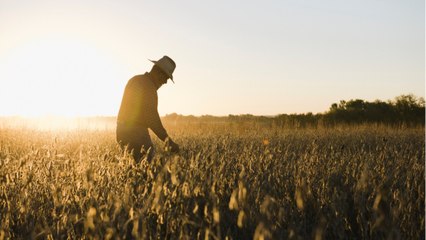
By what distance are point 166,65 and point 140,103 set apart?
68cm

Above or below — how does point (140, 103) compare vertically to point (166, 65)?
below

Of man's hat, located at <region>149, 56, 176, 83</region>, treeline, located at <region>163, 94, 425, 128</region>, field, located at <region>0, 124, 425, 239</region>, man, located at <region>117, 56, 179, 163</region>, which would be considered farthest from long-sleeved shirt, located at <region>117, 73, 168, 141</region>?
treeline, located at <region>163, 94, 425, 128</region>

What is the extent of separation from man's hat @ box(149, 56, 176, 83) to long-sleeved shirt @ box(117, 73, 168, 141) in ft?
0.85

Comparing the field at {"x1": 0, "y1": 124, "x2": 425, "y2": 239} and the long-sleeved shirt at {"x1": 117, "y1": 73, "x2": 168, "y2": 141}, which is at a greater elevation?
the long-sleeved shirt at {"x1": 117, "y1": 73, "x2": 168, "y2": 141}

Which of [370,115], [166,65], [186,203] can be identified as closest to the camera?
[186,203]

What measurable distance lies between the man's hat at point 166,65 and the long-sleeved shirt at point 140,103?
26 centimetres

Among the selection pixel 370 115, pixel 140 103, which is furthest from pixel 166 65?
pixel 370 115

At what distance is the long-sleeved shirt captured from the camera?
5738 millimetres

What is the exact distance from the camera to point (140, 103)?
5.77m

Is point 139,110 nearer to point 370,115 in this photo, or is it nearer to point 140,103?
point 140,103

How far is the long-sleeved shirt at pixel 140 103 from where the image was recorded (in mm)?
5738

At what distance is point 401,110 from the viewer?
81.2 ft

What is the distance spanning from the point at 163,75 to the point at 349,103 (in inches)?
904

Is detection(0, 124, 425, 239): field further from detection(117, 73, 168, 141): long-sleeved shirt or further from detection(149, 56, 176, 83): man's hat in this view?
detection(149, 56, 176, 83): man's hat
